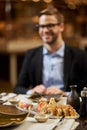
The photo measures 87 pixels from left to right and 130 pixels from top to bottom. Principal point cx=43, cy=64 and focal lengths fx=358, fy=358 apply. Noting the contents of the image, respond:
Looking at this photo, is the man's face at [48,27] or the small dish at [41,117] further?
the man's face at [48,27]

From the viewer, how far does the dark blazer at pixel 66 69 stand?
2.79 meters

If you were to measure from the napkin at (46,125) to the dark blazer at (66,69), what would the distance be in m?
1.05

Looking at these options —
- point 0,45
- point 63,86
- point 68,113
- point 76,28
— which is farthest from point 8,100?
point 76,28

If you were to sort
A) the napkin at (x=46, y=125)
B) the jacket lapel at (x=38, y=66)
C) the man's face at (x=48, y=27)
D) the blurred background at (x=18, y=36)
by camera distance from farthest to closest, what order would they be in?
1. the blurred background at (x=18, y=36)
2. the jacket lapel at (x=38, y=66)
3. the man's face at (x=48, y=27)
4. the napkin at (x=46, y=125)

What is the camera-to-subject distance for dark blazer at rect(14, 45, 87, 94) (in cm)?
279

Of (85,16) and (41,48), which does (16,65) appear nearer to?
(85,16)

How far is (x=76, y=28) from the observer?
770 centimetres

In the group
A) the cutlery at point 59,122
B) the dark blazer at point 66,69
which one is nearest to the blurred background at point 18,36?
the dark blazer at point 66,69

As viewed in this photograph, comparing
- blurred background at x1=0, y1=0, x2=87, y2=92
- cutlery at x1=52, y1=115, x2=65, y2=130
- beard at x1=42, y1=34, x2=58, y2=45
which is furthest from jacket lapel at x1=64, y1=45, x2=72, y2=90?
blurred background at x1=0, y1=0, x2=87, y2=92

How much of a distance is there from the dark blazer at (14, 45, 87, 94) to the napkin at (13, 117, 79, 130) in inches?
41.4

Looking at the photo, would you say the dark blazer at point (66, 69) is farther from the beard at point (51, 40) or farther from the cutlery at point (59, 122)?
the cutlery at point (59, 122)

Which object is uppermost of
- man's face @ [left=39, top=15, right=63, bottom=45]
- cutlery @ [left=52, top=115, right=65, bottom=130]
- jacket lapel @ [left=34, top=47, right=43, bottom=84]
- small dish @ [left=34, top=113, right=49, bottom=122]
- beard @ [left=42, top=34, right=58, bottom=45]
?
man's face @ [left=39, top=15, right=63, bottom=45]

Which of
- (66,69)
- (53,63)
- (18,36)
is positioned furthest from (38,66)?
(18,36)

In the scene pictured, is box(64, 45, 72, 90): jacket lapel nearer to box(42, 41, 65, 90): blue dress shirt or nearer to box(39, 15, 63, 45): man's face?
box(42, 41, 65, 90): blue dress shirt
